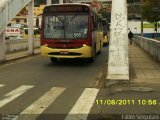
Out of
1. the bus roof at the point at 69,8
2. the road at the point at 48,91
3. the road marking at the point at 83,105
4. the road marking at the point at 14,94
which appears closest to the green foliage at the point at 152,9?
the bus roof at the point at 69,8

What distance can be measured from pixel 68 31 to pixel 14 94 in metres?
8.61

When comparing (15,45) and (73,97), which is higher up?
(15,45)

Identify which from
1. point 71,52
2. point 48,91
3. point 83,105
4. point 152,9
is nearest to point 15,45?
point 71,52

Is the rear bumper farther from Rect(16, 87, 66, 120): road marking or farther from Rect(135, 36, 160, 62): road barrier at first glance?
Rect(16, 87, 66, 120): road marking

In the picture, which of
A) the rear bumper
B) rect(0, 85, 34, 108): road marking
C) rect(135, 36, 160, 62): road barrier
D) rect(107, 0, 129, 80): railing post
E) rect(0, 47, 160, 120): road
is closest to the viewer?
rect(0, 47, 160, 120): road

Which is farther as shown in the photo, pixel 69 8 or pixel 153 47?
pixel 153 47

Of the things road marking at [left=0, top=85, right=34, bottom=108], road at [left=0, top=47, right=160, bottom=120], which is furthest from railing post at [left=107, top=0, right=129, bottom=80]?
road marking at [left=0, top=85, right=34, bottom=108]

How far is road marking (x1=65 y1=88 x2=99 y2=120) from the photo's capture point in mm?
9089

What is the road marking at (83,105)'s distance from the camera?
9.09 metres

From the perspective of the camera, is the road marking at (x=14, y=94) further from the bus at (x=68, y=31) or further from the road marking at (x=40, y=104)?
the bus at (x=68, y=31)

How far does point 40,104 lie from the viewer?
10602 mm

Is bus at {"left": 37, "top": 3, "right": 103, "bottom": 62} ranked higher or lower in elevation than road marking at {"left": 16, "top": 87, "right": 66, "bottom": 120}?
higher

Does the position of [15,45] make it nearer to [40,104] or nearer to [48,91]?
[48,91]

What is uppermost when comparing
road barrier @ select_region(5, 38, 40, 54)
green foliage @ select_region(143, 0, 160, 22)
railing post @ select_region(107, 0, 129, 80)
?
green foliage @ select_region(143, 0, 160, 22)
